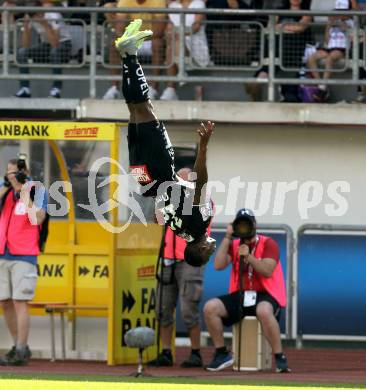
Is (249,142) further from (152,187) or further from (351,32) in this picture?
(152,187)

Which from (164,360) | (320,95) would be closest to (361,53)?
(320,95)

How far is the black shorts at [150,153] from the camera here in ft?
41.8

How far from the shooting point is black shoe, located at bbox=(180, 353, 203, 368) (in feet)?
53.8

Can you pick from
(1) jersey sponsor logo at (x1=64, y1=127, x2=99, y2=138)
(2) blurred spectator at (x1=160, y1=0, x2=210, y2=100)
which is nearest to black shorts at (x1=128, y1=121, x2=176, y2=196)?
(1) jersey sponsor logo at (x1=64, y1=127, x2=99, y2=138)

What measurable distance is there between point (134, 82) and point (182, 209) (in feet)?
4.55

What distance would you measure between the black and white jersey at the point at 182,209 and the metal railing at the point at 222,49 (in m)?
6.40

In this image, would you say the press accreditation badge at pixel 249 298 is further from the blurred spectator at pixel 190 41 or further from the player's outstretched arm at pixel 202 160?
the blurred spectator at pixel 190 41

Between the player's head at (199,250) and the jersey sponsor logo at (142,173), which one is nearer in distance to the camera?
the jersey sponsor logo at (142,173)

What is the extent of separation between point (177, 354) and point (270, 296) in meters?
2.35

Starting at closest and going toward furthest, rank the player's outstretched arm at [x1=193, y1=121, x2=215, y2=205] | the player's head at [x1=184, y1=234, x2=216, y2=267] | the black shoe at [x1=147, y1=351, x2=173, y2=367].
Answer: the player's outstretched arm at [x1=193, y1=121, x2=215, y2=205] → the player's head at [x1=184, y1=234, x2=216, y2=267] → the black shoe at [x1=147, y1=351, x2=173, y2=367]

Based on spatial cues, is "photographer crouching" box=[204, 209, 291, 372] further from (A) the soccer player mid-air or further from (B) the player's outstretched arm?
(B) the player's outstretched arm

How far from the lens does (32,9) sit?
1948 centimetres

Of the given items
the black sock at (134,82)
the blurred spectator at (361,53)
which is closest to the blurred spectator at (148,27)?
the blurred spectator at (361,53)

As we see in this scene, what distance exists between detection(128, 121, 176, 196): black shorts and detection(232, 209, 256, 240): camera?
10.9 ft
